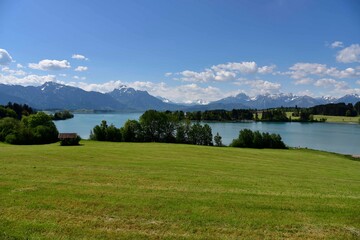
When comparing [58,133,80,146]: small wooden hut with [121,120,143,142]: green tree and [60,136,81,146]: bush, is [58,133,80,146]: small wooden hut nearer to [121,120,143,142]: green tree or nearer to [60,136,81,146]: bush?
[60,136,81,146]: bush

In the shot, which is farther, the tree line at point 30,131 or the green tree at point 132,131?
the green tree at point 132,131

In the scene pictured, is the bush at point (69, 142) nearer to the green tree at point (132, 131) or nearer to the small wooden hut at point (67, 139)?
the small wooden hut at point (67, 139)

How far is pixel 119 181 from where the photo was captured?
1809 cm

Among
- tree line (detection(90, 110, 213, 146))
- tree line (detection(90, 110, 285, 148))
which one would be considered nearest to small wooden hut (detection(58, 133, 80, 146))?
tree line (detection(90, 110, 285, 148))

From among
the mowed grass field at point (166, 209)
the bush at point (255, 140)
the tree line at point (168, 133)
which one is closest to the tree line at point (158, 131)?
the tree line at point (168, 133)

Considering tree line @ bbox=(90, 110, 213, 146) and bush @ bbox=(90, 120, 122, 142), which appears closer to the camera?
bush @ bbox=(90, 120, 122, 142)

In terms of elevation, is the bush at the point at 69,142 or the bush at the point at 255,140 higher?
the bush at the point at 69,142

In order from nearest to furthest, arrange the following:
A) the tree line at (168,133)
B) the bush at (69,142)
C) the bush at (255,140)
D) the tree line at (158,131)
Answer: the bush at (69,142) < the bush at (255,140) < the tree line at (168,133) < the tree line at (158,131)

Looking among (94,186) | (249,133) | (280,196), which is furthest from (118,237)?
(249,133)

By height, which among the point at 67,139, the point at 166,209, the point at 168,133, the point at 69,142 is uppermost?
the point at 67,139

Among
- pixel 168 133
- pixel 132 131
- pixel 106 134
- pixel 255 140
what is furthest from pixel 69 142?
pixel 255 140

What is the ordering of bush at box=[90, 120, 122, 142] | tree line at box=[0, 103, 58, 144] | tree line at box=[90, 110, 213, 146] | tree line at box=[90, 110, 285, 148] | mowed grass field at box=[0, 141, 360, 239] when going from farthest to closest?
tree line at box=[90, 110, 213, 146], tree line at box=[90, 110, 285, 148], bush at box=[90, 120, 122, 142], tree line at box=[0, 103, 58, 144], mowed grass field at box=[0, 141, 360, 239]

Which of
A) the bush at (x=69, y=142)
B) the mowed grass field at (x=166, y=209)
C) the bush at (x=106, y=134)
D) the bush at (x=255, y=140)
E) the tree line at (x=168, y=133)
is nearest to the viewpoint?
the mowed grass field at (x=166, y=209)

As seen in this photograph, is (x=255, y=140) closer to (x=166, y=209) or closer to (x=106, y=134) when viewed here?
(x=106, y=134)
